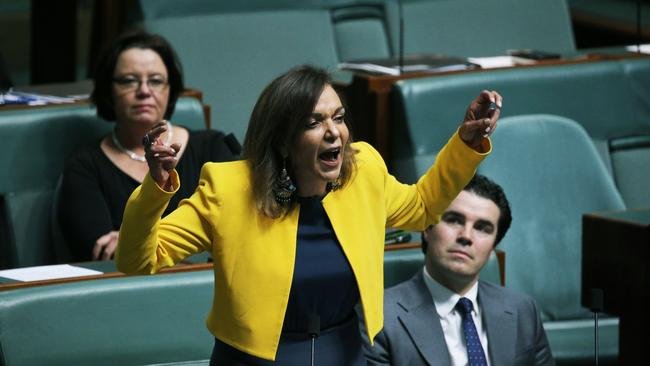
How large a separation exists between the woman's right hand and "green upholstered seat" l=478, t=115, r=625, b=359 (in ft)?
3.43

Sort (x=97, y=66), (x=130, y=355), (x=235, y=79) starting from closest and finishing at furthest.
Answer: (x=130, y=355) < (x=97, y=66) < (x=235, y=79)

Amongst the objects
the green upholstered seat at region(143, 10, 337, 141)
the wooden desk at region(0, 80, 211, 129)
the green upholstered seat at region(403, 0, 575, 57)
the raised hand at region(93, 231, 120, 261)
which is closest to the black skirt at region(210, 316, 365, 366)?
the raised hand at region(93, 231, 120, 261)

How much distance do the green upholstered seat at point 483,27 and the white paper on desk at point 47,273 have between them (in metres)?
1.35

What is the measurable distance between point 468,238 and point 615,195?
0.58 m

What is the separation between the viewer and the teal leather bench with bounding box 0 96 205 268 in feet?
6.48

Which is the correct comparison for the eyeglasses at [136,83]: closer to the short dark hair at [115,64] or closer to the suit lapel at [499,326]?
the short dark hair at [115,64]

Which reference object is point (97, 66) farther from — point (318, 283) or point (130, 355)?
point (318, 283)

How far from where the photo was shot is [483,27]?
112 inches

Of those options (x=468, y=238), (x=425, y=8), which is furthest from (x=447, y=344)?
(x=425, y=8)

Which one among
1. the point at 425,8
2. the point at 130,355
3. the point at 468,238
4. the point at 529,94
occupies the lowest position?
the point at 130,355

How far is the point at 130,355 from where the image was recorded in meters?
1.51

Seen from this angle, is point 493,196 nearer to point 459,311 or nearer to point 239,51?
point 459,311

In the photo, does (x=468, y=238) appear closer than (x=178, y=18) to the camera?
Yes

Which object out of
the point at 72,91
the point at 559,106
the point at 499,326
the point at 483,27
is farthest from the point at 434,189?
the point at 483,27
